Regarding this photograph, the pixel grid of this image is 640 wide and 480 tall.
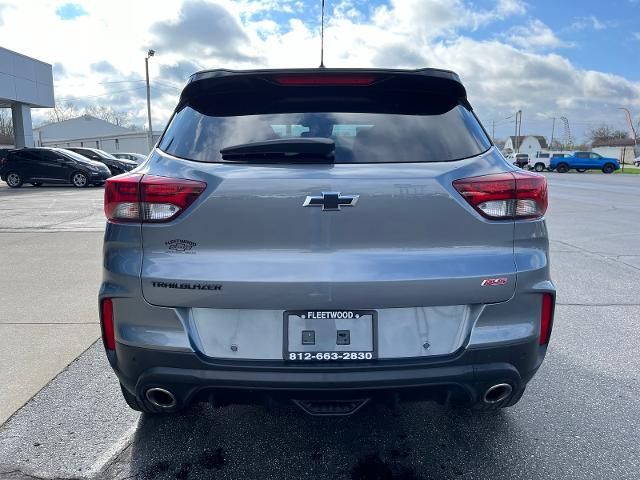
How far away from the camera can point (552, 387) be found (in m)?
3.18

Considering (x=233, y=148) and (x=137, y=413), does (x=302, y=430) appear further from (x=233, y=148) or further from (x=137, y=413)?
(x=233, y=148)

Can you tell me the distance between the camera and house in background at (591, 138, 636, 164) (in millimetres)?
69762

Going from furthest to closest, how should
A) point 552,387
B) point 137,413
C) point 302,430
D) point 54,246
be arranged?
point 54,246 → point 552,387 → point 137,413 → point 302,430

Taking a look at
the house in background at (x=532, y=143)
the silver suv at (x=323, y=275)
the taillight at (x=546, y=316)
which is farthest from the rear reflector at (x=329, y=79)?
the house in background at (x=532, y=143)

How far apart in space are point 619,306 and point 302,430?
3.76 metres

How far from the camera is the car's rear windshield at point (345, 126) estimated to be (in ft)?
6.94

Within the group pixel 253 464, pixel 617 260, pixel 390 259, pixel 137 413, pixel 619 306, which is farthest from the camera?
pixel 617 260

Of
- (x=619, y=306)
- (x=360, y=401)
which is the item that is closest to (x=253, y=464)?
(x=360, y=401)

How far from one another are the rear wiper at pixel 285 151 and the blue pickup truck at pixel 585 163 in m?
46.4

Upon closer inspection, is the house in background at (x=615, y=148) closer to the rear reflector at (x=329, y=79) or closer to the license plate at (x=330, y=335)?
the rear reflector at (x=329, y=79)

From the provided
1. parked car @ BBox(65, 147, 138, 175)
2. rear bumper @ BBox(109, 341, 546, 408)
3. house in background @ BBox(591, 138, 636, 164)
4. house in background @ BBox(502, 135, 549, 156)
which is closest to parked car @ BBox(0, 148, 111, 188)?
parked car @ BBox(65, 147, 138, 175)

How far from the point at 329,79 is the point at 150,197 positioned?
98cm

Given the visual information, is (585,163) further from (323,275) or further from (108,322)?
(108,322)

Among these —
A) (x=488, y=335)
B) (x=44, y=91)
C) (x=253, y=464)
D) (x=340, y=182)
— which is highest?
(x=44, y=91)
